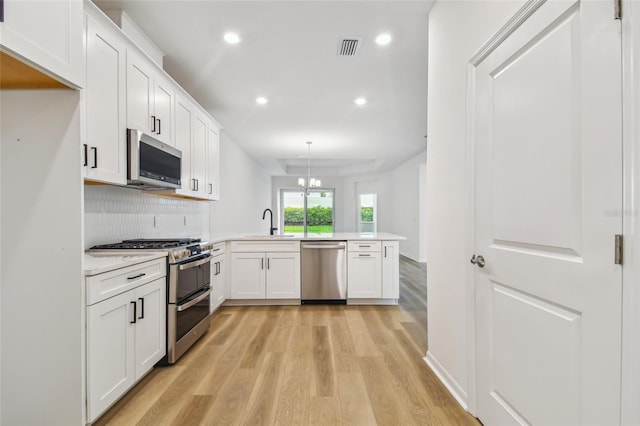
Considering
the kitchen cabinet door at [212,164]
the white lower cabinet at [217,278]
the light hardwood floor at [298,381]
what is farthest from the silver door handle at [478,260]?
the kitchen cabinet door at [212,164]

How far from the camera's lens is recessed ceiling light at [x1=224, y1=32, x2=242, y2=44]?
253cm

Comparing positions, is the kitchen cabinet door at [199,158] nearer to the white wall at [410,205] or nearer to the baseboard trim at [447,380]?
the baseboard trim at [447,380]

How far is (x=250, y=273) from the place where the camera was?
389 cm

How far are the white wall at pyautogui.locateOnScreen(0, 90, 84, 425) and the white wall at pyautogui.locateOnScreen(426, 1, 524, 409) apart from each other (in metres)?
2.15

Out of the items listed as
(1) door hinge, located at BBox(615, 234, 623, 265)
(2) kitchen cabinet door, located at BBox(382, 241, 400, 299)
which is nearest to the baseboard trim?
(1) door hinge, located at BBox(615, 234, 623, 265)

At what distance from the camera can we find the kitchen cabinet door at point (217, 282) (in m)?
3.46

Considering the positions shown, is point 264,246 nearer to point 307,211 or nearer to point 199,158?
point 199,158

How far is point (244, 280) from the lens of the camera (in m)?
3.89

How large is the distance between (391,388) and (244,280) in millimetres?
2445

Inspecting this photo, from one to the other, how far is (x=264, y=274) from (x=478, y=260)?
2824 mm

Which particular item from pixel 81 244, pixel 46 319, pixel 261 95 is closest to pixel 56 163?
pixel 81 244

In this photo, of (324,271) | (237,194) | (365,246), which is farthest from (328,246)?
(237,194)

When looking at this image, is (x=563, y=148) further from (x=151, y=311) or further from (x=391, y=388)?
(x=151, y=311)

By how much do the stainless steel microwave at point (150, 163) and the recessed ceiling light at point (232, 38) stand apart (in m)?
1.08
